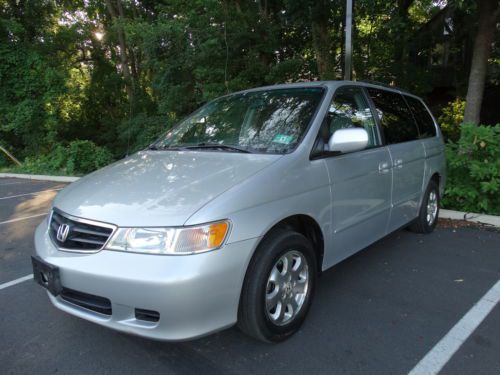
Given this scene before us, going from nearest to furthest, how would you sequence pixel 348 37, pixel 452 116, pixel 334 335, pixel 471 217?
1. pixel 334 335
2. pixel 471 217
3. pixel 348 37
4. pixel 452 116

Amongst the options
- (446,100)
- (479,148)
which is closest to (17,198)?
(479,148)

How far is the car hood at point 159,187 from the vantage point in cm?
224

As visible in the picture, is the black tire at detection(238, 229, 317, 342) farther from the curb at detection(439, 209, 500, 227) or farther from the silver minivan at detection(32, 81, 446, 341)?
the curb at detection(439, 209, 500, 227)

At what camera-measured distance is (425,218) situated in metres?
4.67

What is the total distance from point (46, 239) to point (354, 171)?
7.51ft

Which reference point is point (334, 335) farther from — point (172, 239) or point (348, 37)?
point (348, 37)

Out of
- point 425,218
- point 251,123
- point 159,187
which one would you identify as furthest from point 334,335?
point 425,218

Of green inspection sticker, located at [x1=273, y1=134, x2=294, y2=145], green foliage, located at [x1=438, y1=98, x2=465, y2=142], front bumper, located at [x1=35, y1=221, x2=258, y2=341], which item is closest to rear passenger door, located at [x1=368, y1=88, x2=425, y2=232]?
green inspection sticker, located at [x1=273, y1=134, x2=294, y2=145]

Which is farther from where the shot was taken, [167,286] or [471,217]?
[471,217]

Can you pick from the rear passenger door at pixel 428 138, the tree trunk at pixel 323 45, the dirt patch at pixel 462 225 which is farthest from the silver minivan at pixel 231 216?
the tree trunk at pixel 323 45

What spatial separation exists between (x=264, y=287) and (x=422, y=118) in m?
3.31

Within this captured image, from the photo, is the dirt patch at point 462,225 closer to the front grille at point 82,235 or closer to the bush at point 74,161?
the front grille at point 82,235

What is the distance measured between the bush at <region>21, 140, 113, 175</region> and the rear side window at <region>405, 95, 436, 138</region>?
10909mm

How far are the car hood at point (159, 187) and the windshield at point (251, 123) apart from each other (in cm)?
20
